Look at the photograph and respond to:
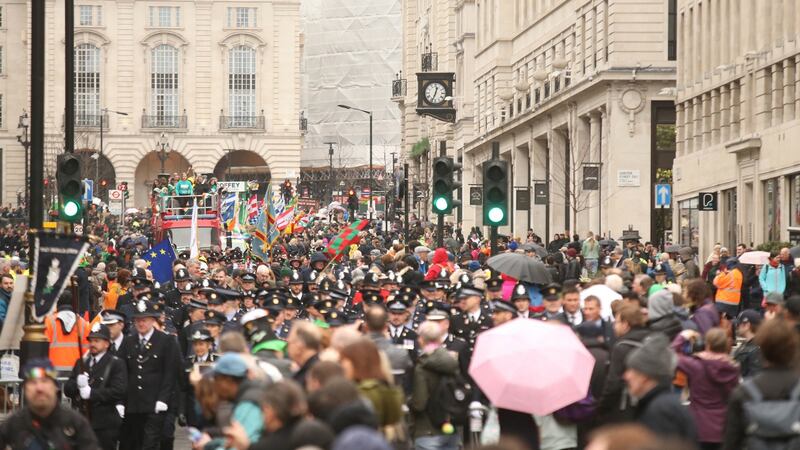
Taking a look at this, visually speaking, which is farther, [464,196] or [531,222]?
[464,196]

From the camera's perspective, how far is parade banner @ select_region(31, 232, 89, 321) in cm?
1628

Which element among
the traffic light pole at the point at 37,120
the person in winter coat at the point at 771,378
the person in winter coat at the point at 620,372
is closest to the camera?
the person in winter coat at the point at 771,378

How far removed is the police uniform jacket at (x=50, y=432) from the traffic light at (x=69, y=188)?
11649 millimetres

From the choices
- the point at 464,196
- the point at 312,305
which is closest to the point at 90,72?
the point at 464,196

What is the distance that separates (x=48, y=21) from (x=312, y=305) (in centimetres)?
10191

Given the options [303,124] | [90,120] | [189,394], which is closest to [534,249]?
[189,394]

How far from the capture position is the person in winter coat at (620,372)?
14250mm

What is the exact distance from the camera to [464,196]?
86.1 meters

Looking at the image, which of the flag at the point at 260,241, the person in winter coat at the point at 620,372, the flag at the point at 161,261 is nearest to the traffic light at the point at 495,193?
the person in winter coat at the point at 620,372

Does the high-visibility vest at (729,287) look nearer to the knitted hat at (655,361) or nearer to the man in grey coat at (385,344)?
the man in grey coat at (385,344)

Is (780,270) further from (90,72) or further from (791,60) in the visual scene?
(90,72)

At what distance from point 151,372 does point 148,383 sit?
107mm

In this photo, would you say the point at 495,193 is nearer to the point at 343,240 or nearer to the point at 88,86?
the point at 343,240

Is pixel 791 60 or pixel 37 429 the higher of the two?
pixel 791 60
